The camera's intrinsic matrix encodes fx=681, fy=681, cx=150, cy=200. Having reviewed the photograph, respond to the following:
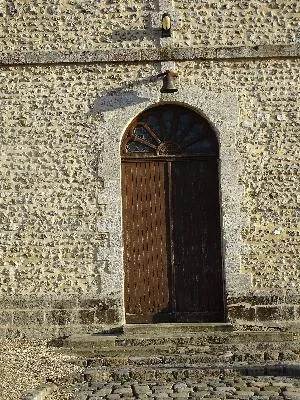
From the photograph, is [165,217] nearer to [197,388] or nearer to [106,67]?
[106,67]

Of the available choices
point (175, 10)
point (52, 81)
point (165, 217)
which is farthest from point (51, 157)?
point (175, 10)

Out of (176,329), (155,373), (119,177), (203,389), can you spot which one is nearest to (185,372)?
(155,373)

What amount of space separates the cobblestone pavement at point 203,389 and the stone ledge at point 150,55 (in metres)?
4.95

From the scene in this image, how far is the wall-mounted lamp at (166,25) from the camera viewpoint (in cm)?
1010

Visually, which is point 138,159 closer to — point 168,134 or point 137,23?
point 168,134

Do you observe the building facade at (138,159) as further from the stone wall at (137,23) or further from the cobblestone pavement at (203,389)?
the cobblestone pavement at (203,389)

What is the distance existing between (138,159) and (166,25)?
203cm

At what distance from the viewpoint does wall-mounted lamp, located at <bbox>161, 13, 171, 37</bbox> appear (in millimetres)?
10102

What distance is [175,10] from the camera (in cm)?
1024

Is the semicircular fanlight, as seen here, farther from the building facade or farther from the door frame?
the door frame

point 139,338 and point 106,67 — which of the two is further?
point 106,67

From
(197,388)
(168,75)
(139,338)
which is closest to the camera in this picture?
(197,388)

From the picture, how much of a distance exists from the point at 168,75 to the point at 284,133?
1.92 meters

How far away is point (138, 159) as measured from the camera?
33.9 feet
